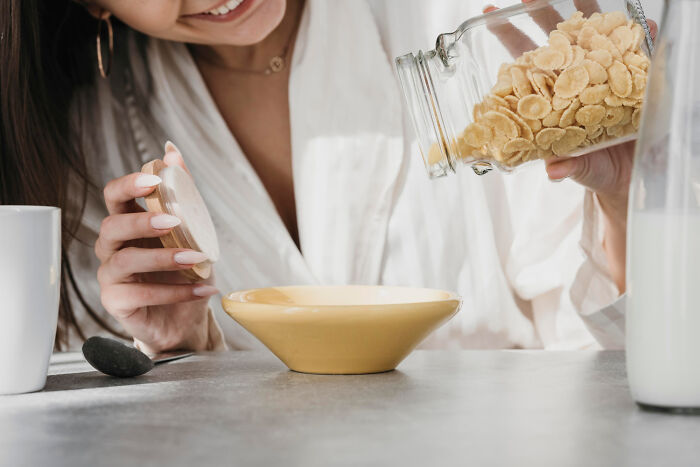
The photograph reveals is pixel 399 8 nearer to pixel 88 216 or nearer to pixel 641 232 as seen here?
pixel 88 216

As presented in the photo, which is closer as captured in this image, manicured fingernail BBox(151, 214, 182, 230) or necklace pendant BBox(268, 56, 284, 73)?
manicured fingernail BBox(151, 214, 182, 230)

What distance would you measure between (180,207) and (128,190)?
0.07 m

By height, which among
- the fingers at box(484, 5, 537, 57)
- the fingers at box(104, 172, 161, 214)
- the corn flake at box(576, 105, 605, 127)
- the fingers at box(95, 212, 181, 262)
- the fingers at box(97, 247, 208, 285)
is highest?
the fingers at box(484, 5, 537, 57)

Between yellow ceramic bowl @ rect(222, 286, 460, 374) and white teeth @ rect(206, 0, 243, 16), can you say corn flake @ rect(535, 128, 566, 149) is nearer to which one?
yellow ceramic bowl @ rect(222, 286, 460, 374)

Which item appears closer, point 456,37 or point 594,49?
point 594,49

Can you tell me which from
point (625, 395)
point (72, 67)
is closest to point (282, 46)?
point (72, 67)

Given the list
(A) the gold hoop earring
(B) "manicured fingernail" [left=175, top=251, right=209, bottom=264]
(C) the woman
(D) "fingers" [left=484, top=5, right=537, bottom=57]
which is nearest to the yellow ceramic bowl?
(B) "manicured fingernail" [left=175, top=251, right=209, bottom=264]

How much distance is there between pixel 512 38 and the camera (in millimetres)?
848

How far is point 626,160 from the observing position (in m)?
1.07

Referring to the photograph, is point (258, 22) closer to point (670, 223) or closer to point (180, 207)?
point (180, 207)

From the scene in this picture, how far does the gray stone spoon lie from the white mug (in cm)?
5

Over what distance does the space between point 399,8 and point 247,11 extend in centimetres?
30

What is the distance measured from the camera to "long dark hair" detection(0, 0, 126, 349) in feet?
4.34

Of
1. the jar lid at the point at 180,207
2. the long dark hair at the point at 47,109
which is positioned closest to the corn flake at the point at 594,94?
the jar lid at the point at 180,207
